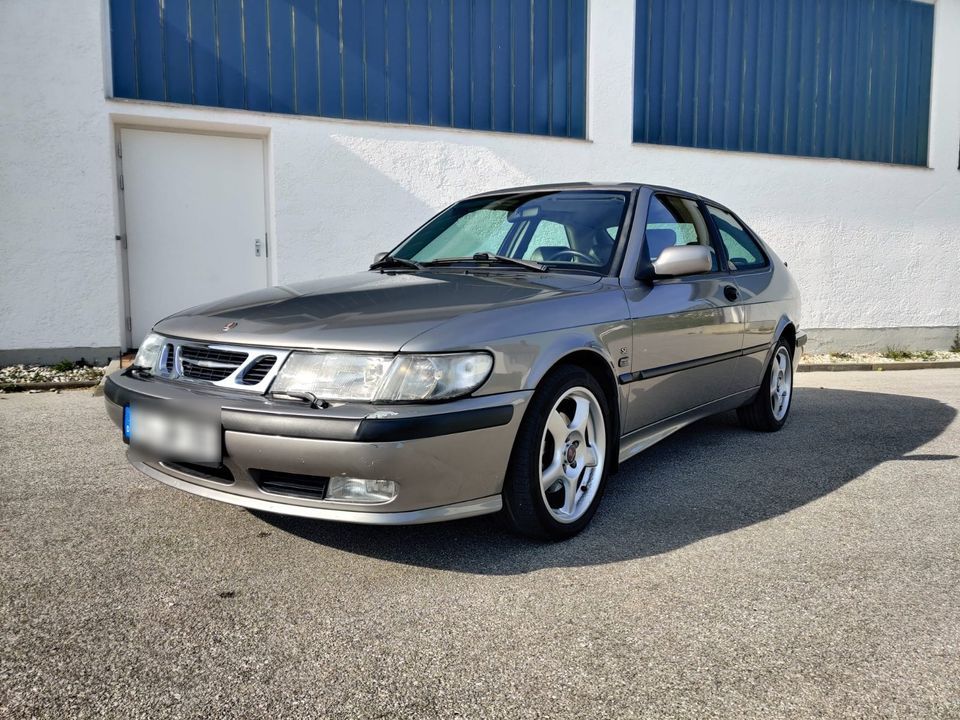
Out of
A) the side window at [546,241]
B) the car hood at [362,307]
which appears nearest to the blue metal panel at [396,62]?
the side window at [546,241]

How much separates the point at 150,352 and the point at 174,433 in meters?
0.56

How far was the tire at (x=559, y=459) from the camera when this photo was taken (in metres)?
2.94

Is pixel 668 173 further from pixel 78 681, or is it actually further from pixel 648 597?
pixel 78 681

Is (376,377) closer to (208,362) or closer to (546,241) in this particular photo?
(208,362)

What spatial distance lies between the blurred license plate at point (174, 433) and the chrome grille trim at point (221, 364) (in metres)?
0.15

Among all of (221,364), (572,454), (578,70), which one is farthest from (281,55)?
(572,454)

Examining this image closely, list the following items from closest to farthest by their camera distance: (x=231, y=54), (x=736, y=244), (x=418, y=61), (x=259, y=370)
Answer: (x=259, y=370) → (x=736, y=244) → (x=231, y=54) → (x=418, y=61)

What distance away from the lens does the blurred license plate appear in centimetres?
272

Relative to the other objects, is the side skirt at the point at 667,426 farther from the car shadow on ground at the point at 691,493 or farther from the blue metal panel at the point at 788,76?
the blue metal panel at the point at 788,76

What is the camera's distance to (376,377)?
2.65m

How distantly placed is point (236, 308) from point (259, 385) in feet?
2.09

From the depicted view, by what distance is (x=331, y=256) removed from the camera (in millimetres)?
8102

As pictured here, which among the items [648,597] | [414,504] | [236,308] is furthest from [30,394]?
[648,597]

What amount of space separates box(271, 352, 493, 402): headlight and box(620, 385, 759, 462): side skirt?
120cm
